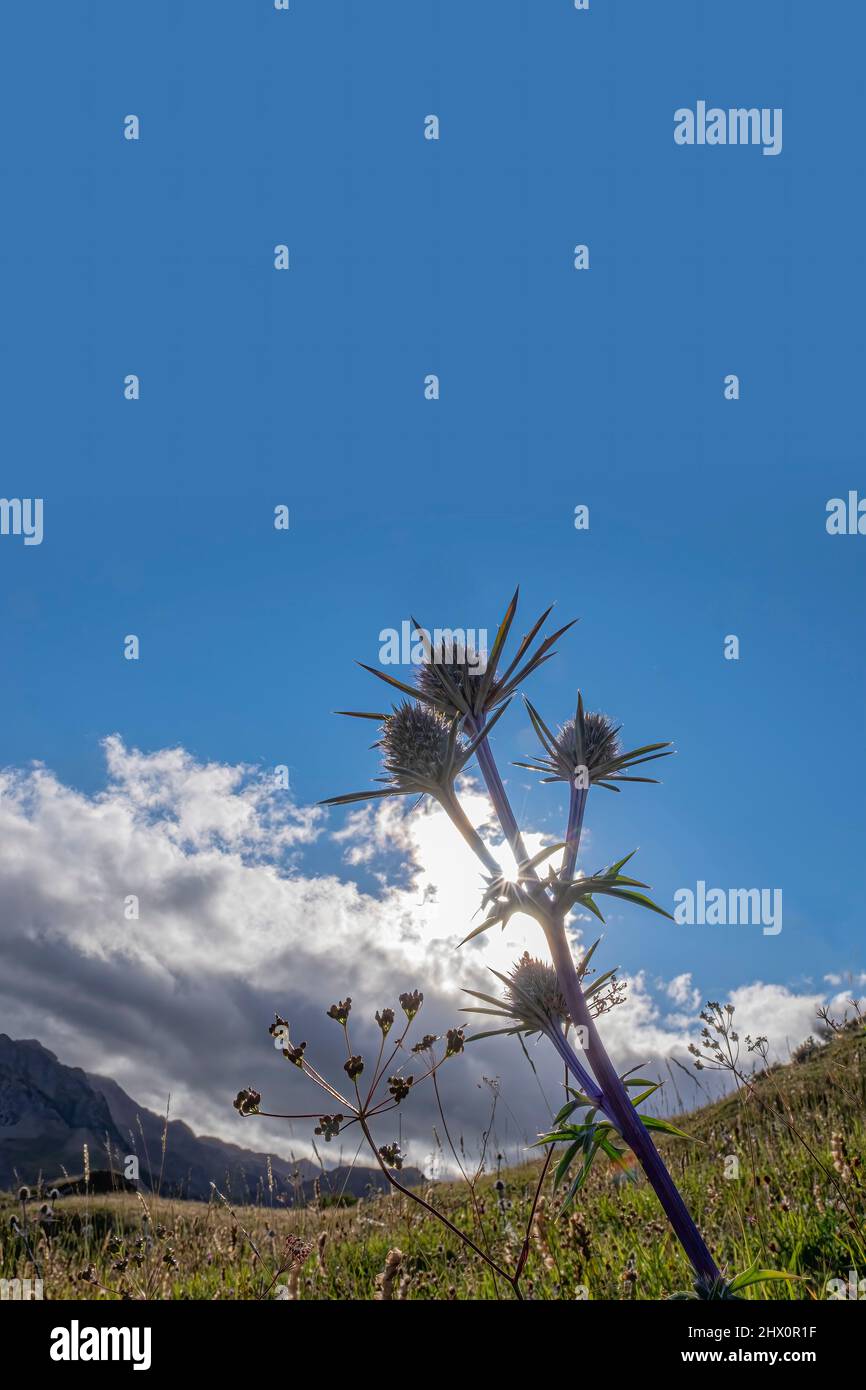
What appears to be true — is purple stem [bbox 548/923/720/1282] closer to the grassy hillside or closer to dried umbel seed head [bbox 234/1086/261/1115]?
the grassy hillside

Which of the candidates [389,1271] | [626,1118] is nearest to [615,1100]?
[626,1118]

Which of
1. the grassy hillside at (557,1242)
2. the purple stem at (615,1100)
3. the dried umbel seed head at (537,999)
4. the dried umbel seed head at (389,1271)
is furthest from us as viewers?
the grassy hillside at (557,1242)

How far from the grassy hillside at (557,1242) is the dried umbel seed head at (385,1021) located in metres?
0.79

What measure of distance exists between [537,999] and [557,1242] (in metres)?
3.86

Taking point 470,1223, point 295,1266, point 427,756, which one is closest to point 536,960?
point 427,756

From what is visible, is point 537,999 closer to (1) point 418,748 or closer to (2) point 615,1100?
(2) point 615,1100

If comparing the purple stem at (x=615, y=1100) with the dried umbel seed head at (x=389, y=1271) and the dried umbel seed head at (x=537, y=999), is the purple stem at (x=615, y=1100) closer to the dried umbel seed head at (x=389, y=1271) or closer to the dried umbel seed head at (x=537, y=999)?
the dried umbel seed head at (x=537, y=999)

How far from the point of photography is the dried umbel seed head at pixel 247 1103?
3.09 meters

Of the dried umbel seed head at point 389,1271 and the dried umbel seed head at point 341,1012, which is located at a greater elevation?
the dried umbel seed head at point 341,1012

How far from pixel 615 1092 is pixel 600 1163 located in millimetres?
7927

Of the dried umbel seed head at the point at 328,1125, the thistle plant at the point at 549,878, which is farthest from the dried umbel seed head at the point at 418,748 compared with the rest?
the dried umbel seed head at the point at 328,1125

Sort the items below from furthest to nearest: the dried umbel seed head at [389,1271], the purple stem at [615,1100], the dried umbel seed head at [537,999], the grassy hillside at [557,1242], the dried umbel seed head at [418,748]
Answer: the grassy hillside at [557,1242]
the dried umbel seed head at [418,748]
the dried umbel seed head at [537,999]
the dried umbel seed head at [389,1271]
the purple stem at [615,1100]

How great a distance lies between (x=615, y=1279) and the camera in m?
4.46

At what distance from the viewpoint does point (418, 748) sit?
11.3 feet
